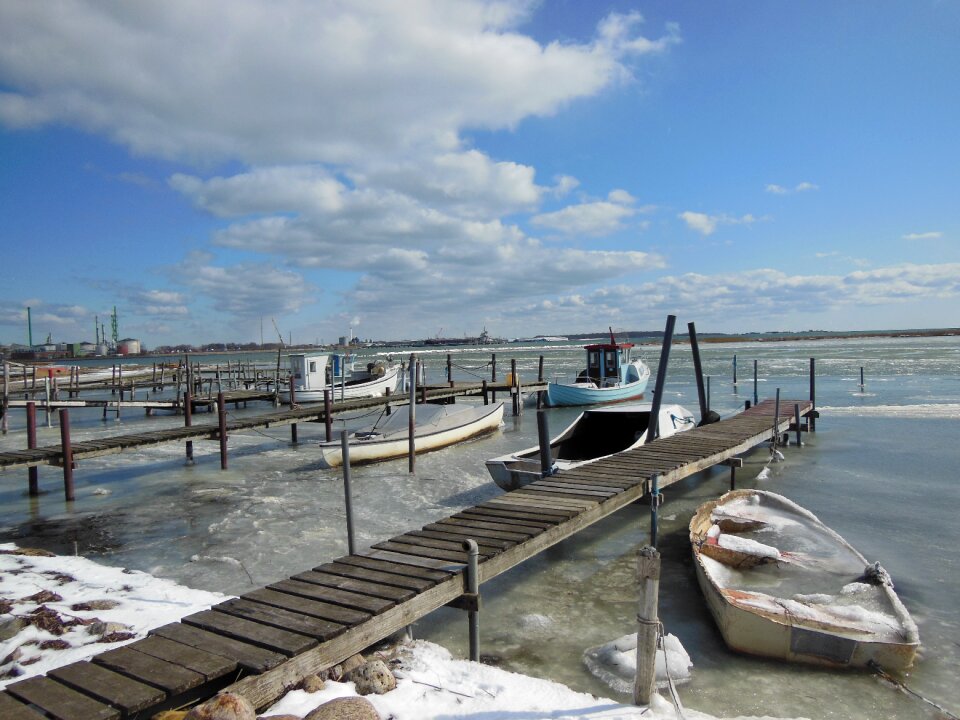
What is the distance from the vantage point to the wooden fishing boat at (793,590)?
610cm

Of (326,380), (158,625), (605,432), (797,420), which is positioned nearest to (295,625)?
(158,625)

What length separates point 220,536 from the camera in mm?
11000

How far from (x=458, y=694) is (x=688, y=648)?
2934mm

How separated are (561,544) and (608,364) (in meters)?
22.7

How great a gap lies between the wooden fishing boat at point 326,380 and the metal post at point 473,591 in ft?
90.9

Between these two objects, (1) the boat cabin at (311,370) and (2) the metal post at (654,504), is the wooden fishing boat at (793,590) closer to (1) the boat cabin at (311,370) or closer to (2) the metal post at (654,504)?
(2) the metal post at (654,504)

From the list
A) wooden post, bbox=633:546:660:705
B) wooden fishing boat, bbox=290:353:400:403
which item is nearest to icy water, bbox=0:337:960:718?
wooden post, bbox=633:546:660:705

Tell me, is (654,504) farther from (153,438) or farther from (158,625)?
(153,438)

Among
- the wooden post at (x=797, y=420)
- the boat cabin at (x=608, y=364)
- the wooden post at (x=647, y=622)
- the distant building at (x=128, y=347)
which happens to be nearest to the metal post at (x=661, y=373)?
the wooden post at (x=797, y=420)

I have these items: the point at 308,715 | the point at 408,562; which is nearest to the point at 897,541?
the point at 408,562

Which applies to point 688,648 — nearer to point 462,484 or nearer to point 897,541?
point 897,541

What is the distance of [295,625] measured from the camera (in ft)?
16.1

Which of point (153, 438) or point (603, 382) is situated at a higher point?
point (603, 382)

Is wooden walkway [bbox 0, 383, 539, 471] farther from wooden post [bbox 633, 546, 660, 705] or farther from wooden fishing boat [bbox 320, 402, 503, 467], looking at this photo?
wooden post [bbox 633, 546, 660, 705]
